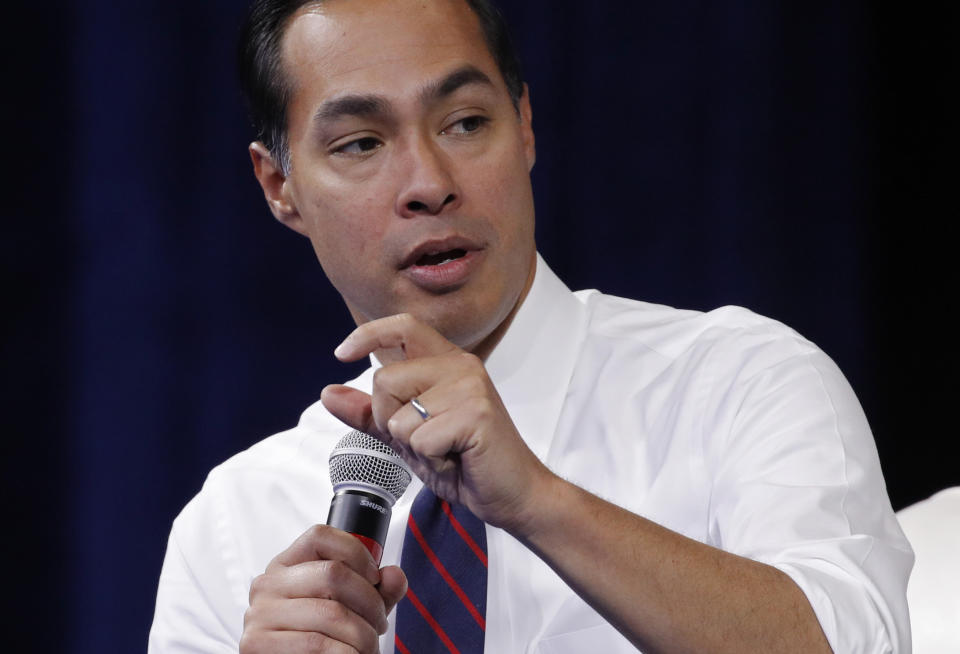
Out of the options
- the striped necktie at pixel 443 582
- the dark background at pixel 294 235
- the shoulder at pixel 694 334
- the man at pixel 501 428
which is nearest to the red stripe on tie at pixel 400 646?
the striped necktie at pixel 443 582

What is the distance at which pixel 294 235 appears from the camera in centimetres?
232

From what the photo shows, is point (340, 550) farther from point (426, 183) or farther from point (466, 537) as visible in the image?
point (426, 183)

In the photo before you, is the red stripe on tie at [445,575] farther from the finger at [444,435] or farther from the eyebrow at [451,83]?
the eyebrow at [451,83]

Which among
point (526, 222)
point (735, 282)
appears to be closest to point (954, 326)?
point (735, 282)

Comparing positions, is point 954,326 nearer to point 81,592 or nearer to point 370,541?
point 370,541

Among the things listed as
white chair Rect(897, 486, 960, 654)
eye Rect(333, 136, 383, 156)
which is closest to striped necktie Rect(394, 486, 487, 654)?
eye Rect(333, 136, 383, 156)

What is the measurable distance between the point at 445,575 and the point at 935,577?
2.06 feet

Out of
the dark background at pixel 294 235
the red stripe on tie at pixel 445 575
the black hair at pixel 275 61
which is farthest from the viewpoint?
the dark background at pixel 294 235

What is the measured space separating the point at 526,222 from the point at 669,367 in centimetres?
25

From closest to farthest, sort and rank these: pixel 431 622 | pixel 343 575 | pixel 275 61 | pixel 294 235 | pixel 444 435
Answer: pixel 444 435
pixel 343 575
pixel 431 622
pixel 275 61
pixel 294 235

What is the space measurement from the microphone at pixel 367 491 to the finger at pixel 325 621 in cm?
6

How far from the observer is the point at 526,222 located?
1452mm

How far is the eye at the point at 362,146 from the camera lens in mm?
1442

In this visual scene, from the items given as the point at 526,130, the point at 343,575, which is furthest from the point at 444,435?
the point at 526,130
